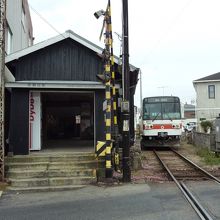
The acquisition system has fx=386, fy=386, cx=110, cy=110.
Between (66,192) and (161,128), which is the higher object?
(161,128)

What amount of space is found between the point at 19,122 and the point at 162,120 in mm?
11702

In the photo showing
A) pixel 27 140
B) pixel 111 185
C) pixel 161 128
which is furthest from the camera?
pixel 161 128

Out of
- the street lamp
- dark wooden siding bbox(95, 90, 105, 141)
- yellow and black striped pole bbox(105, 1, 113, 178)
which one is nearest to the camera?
yellow and black striped pole bbox(105, 1, 113, 178)

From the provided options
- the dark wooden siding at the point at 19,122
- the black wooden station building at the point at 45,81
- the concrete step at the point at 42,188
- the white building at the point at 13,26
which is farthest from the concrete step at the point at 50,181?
the white building at the point at 13,26

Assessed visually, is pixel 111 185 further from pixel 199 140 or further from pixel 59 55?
pixel 199 140

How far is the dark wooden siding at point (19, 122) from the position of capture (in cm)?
1360

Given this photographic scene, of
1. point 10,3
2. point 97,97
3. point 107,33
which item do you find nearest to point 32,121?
point 97,97

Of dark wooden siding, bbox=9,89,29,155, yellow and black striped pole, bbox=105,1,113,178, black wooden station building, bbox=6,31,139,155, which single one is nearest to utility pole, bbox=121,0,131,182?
yellow and black striped pole, bbox=105,1,113,178

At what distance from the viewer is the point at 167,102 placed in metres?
23.8

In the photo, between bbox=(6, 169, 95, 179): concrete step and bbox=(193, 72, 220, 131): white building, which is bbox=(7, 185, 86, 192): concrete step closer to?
bbox=(6, 169, 95, 179): concrete step

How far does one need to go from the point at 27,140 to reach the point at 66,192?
13.2 ft

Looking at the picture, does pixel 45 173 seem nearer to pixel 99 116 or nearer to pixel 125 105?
pixel 125 105

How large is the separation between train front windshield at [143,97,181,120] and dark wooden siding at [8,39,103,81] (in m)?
9.28

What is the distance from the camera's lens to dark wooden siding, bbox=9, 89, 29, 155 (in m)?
13.6
